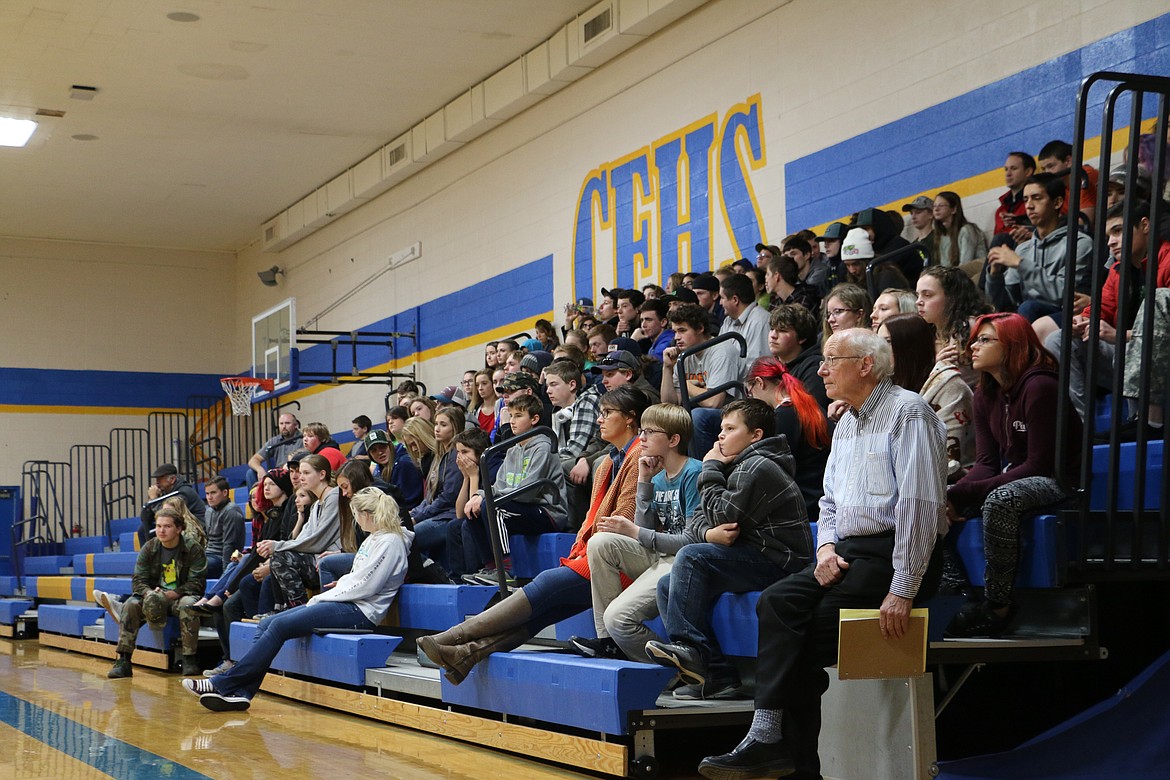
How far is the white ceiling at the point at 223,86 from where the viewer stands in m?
10.3

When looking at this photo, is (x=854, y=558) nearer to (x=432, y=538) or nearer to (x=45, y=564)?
(x=432, y=538)

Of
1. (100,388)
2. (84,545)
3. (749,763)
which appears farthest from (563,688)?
(100,388)

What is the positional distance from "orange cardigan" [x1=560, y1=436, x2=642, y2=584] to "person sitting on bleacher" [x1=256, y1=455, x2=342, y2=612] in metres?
2.78

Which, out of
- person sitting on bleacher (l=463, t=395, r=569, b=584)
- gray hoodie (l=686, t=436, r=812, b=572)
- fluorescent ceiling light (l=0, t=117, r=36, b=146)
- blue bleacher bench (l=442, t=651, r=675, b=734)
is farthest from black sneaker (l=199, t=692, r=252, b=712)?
fluorescent ceiling light (l=0, t=117, r=36, b=146)

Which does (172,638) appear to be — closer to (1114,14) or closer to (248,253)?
(1114,14)

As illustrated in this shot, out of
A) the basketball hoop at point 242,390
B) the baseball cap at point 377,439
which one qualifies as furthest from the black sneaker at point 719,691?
the basketball hoop at point 242,390

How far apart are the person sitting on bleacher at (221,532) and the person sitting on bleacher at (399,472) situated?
1292 millimetres

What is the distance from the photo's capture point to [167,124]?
13.0 m

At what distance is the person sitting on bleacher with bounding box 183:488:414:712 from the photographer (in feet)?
21.5

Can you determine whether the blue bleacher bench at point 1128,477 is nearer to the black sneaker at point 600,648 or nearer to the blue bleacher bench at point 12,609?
the black sneaker at point 600,648

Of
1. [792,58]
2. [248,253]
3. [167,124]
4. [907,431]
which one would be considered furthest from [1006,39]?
[248,253]

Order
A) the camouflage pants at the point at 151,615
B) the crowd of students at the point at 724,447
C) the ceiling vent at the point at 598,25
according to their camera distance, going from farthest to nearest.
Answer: the ceiling vent at the point at 598,25 → the camouflage pants at the point at 151,615 → the crowd of students at the point at 724,447

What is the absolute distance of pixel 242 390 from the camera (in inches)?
641

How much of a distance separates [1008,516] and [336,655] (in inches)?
156
